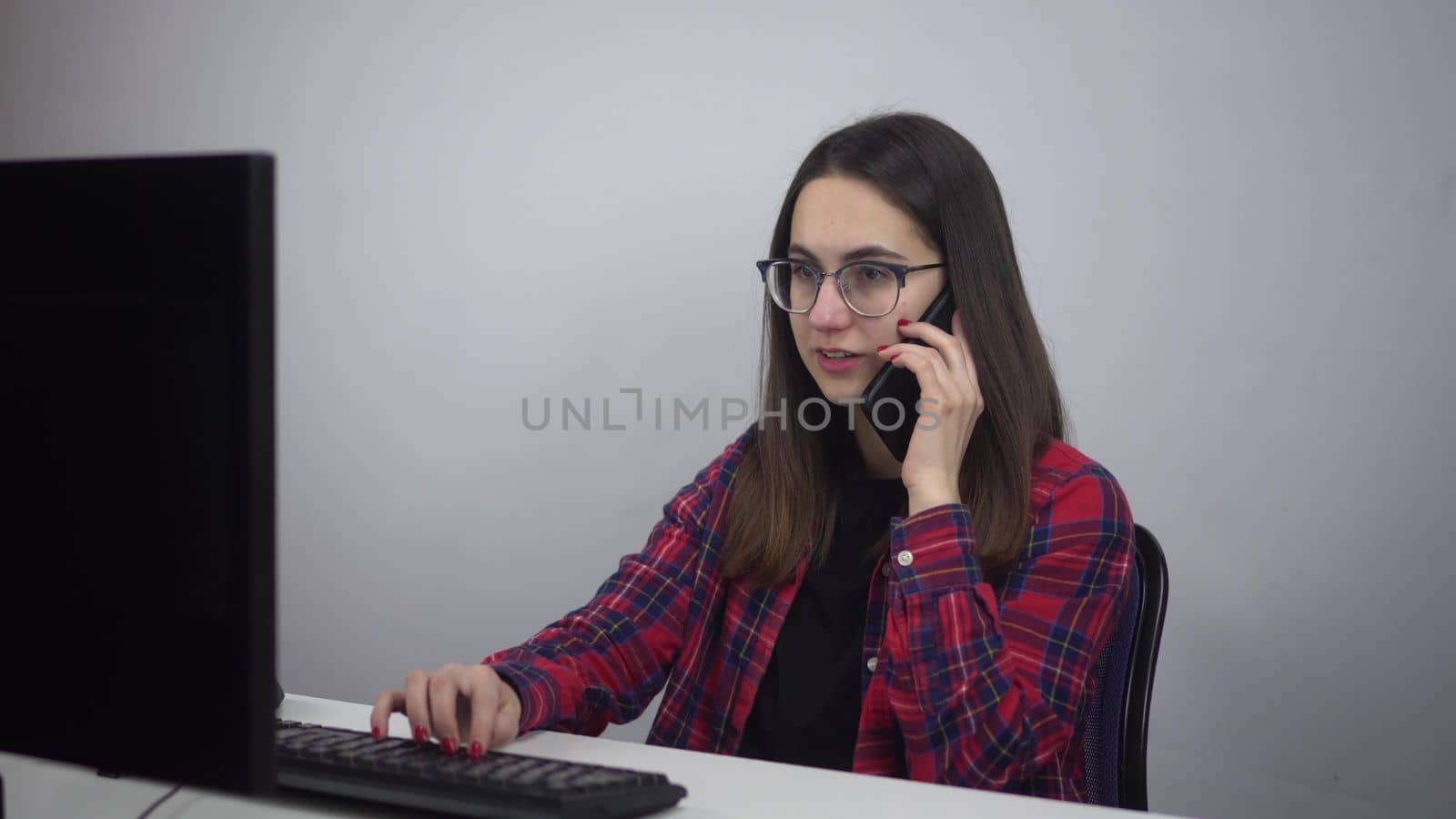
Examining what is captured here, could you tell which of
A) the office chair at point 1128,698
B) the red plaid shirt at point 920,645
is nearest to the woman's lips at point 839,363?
the red plaid shirt at point 920,645

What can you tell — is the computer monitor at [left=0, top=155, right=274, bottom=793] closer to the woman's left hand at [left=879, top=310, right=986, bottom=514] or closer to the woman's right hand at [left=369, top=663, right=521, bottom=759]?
the woman's right hand at [left=369, top=663, right=521, bottom=759]

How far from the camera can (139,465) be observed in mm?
633

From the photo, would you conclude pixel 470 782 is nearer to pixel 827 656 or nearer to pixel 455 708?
pixel 455 708

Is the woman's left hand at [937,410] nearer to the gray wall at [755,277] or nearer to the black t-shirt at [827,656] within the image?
the black t-shirt at [827,656]

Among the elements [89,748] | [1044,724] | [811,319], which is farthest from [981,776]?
[89,748]

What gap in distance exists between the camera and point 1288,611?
76.8 inches

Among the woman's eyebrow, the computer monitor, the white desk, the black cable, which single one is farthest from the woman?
the computer monitor

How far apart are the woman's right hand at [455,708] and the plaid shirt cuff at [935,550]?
0.46 metres

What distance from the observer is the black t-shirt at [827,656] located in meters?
1.39

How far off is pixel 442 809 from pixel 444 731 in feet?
0.84

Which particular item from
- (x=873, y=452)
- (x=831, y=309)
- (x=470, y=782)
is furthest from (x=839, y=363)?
(x=470, y=782)

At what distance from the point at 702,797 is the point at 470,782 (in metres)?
0.21

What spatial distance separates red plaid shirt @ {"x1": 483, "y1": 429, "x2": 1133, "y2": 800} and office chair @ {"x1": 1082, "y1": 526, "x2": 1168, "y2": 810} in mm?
21

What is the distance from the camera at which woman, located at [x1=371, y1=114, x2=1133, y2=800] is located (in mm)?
1231
